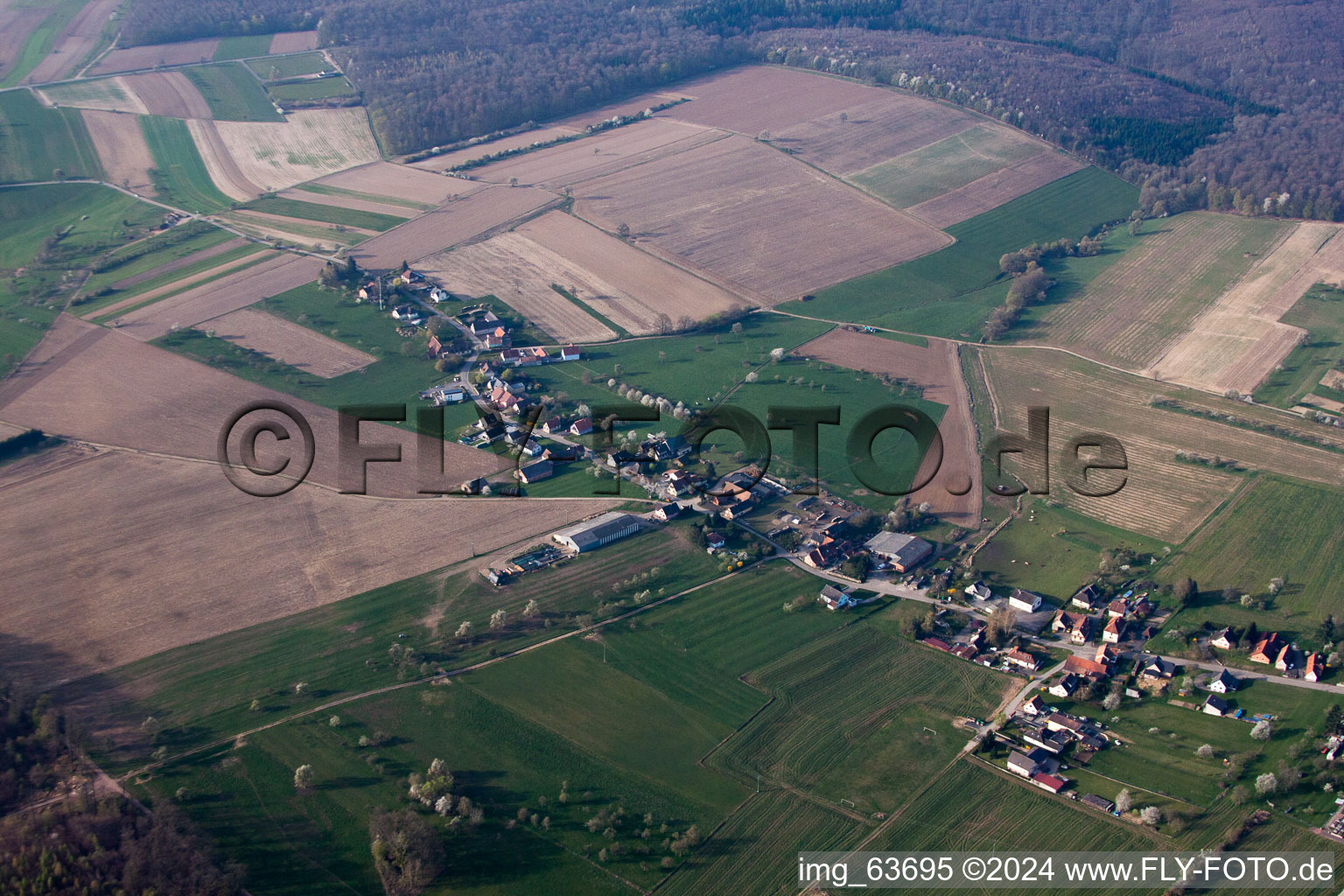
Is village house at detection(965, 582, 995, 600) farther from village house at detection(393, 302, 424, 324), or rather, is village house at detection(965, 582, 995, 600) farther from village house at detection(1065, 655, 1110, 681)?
village house at detection(393, 302, 424, 324)

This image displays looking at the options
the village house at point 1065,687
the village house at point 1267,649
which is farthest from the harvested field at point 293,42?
the village house at point 1267,649

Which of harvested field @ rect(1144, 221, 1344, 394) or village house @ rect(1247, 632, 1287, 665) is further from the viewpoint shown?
harvested field @ rect(1144, 221, 1344, 394)

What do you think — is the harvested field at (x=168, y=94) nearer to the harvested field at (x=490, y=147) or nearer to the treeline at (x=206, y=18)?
the treeline at (x=206, y=18)

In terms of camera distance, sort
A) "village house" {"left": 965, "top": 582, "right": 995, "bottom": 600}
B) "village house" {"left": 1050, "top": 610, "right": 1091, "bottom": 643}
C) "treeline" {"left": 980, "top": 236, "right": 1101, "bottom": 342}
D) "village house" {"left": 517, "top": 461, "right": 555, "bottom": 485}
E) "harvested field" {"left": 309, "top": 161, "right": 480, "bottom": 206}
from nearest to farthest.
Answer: "village house" {"left": 1050, "top": 610, "right": 1091, "bottom": 643}
"village house" {"left": 965, "top": 582, "right": 995, "bottom": 600}
"village house" {"left": 517, "top": 461, "right": 555, "bottom": 485}
"treeline" {"left": 980, "top": 236, "right": 1101, "bottom": 342}
"harvested field" {"left": 309, "top": 161, "right": 480, "bottom": 206}

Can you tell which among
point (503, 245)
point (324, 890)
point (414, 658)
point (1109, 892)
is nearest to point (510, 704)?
point (414, 658)

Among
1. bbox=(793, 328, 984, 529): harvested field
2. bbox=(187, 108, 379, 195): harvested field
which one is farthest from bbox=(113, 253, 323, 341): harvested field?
bbox=(793, 328, 984, 529): harvested field

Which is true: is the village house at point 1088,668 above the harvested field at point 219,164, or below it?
below
